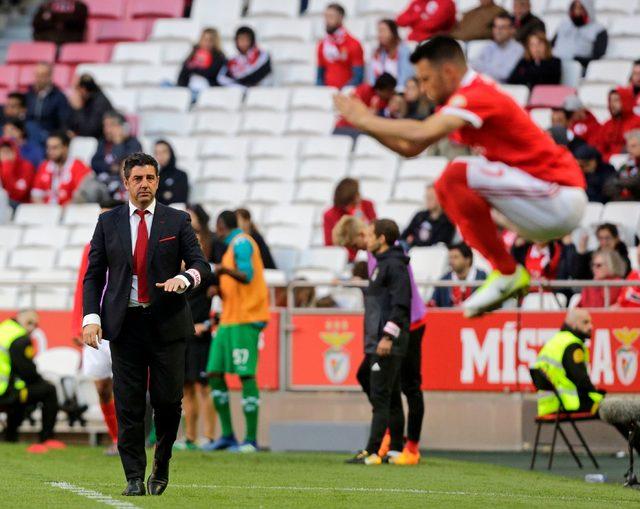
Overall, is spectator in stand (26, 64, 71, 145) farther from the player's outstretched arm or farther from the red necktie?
the player's outstretched arm

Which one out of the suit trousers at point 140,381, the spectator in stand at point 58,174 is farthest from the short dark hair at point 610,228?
the spectator in stand at point 58,174

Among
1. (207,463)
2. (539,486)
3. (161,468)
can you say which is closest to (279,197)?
(207,463)

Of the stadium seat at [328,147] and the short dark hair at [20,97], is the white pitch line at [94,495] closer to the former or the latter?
the stadium seat at [328,147]

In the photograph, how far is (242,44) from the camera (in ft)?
69.1

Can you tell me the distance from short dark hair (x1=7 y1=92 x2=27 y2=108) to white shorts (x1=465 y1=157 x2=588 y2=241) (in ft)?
45.3

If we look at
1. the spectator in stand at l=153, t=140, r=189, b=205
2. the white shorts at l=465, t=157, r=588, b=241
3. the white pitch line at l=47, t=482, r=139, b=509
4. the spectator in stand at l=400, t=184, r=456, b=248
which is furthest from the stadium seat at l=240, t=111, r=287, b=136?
the white shorts at l=465, t=157, r=588, b=241

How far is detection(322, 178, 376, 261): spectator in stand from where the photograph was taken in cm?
1727

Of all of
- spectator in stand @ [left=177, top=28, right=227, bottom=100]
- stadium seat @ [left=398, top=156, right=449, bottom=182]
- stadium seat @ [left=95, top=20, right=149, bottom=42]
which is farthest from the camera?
stadium seat @ [left=95, top=20, right=149, bottom=42]

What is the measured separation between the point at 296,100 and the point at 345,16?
1907mm

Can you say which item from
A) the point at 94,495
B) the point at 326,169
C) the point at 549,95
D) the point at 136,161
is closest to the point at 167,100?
the point at 326,169

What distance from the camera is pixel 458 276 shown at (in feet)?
51.8

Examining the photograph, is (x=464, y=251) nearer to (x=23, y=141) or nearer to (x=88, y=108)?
(x=88, y=108)

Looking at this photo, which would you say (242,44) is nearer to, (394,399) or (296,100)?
(296,100)

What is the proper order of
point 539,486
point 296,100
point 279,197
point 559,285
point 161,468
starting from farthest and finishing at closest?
point 296,100
point 279,197
point 559,285
point 539,486
point 161,468
